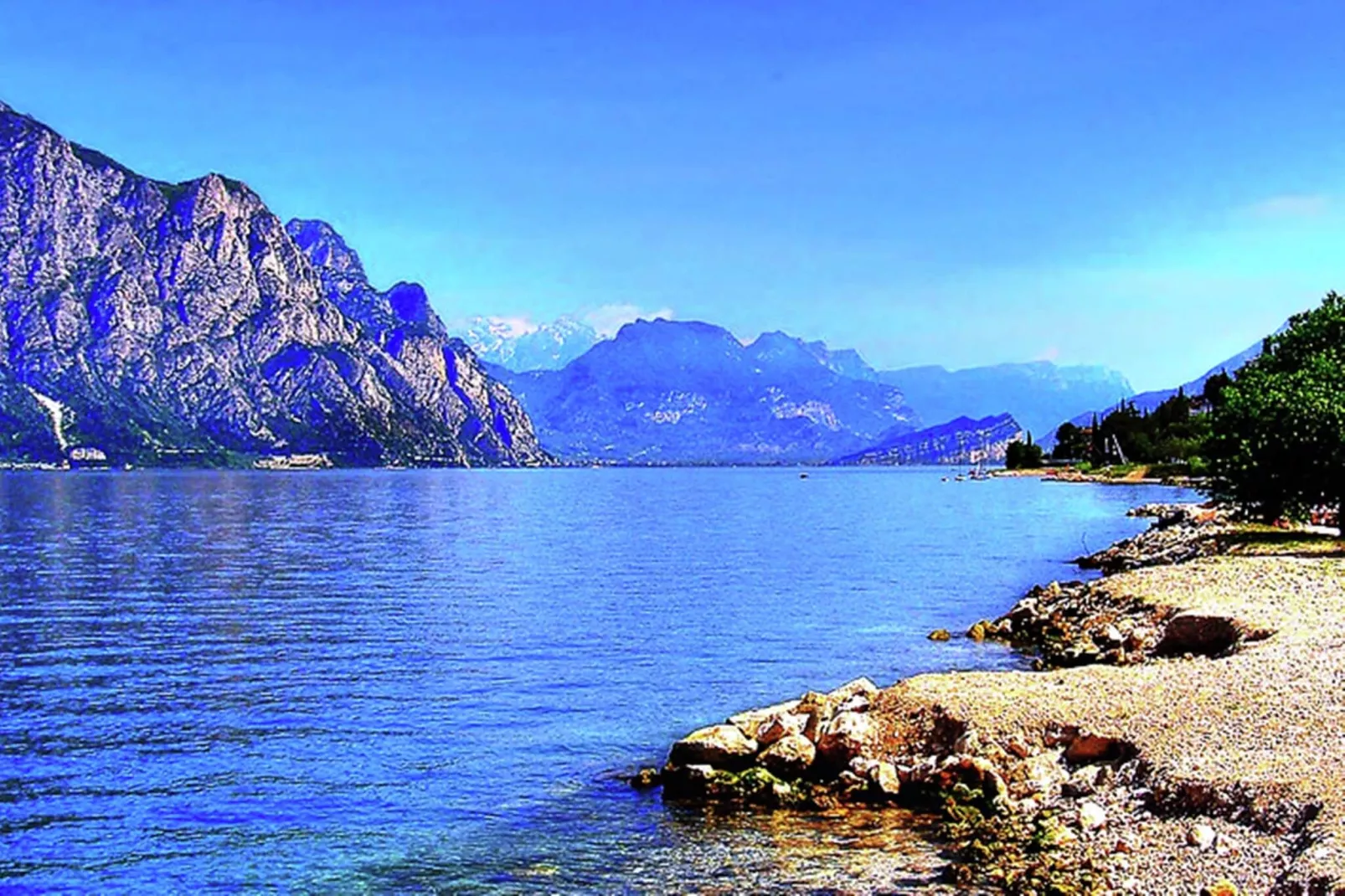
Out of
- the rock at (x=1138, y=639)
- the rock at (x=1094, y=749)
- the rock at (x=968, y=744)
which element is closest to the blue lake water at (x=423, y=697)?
the rock at (x=968, y=744)

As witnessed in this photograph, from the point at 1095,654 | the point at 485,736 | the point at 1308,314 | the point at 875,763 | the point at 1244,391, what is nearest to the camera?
the point at 875,763

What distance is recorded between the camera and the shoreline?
17.8m

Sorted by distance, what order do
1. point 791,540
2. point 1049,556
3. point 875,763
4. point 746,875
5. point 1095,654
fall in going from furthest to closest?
1. point 791,540
2. point 1049,556
3. point 1095,654
4. point 875,763
5. point 746,875

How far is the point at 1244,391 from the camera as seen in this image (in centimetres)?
Result: 6206

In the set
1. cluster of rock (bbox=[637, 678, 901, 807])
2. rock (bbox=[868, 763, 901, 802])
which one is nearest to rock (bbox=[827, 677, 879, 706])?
cluster of rock (bbox=[637, 678, 901, 807])

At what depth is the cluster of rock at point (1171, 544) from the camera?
204 feet

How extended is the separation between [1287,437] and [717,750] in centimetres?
3977

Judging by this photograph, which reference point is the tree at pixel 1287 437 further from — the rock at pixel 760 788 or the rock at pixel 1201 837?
the rock at pixel 1201 837

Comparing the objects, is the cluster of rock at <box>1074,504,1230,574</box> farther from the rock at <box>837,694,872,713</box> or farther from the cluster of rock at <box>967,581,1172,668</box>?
the rock at <box>837,694,872,713</box>

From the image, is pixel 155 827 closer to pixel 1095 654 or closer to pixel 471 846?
pixel 471 846

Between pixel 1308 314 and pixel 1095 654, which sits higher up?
pixel 1308 314

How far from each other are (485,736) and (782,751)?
842cm


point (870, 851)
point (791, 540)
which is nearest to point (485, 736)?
point (870, 851)

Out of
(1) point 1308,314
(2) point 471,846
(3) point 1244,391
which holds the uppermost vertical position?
(1) point 1308,314
